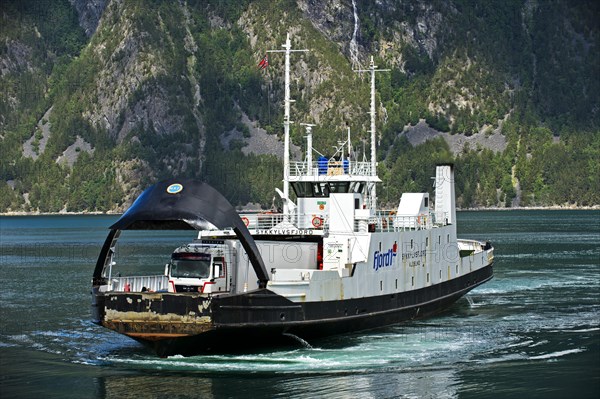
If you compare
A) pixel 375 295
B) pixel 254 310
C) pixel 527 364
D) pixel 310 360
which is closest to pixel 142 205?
pixel 254 310

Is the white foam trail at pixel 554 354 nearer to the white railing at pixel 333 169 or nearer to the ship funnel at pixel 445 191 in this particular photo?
the white railing at pixel 333 169

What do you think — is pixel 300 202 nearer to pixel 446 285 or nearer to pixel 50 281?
pixel 446 285

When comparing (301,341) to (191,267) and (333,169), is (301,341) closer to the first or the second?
(191,267)

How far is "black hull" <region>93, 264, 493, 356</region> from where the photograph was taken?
137 ft

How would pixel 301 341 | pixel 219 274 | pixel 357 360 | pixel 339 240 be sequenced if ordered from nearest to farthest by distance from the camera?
1. pixel 357 360
2. pixel 219 274
3. pixel 301 341
4. pixel 339 240

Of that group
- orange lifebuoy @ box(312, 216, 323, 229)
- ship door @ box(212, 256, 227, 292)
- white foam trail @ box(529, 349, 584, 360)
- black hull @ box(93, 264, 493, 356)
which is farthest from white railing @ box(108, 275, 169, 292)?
white foam trail @ box(529, 349, 584, 360)

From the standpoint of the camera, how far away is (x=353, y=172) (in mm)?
53469

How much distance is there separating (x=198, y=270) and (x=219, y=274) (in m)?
0.82

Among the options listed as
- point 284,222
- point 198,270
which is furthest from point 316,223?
point 198,270

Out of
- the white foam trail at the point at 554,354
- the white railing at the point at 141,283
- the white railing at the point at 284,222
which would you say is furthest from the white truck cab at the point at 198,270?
the white foam trail at the point at 554,354

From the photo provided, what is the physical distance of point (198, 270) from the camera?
1721 inches

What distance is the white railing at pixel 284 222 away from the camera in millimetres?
50000

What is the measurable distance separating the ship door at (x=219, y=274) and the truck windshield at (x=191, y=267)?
0.30m

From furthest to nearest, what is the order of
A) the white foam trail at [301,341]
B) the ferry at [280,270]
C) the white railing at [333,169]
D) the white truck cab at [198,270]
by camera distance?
the white railing at [333,169]
the white foam trail at [301,341]
the white truck cab at [198,270]
the ferry at [280,270]
